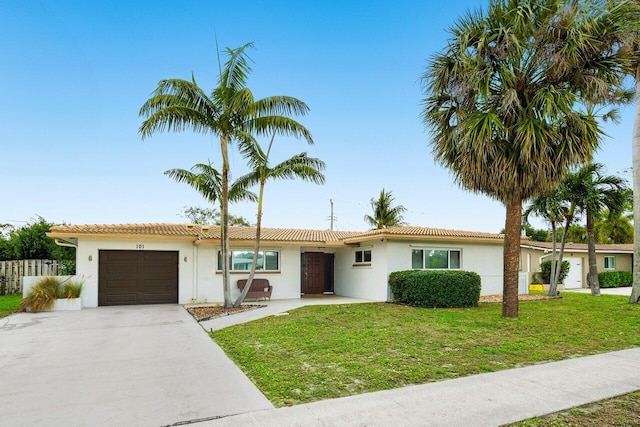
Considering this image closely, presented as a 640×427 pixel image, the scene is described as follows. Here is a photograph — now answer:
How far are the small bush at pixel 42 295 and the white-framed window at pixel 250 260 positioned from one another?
5659mm

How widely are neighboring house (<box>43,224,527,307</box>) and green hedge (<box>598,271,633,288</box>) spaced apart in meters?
11.9

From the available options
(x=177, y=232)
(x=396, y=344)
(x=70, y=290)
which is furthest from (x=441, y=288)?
(x=70, y=290)

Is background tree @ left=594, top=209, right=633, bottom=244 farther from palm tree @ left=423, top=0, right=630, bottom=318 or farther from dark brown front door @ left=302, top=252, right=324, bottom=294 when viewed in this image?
palm tree @ left=423, top=0, right=630, bottom=318

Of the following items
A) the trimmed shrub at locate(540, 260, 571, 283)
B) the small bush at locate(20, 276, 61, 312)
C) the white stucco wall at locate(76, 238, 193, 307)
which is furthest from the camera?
the trimmed shrub at locate(540, 260, 571, 283)

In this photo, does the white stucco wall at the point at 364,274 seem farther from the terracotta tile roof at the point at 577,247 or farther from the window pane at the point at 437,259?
the terracotta tile roof at the point at 577,247

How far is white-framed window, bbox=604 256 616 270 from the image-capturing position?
2715 cm

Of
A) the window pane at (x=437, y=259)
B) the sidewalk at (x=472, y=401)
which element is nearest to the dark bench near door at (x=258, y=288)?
the window pane at (x=437, y=259)

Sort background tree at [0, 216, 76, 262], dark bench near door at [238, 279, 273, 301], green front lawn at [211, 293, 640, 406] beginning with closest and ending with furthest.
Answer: green front lawn at [211, 293, 640, 406] → dark bench near door at [238, 279, 273, 301] → background tree at [0, 216, 76, 262]

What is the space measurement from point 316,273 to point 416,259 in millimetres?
5301

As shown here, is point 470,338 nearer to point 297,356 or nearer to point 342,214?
point 297,356

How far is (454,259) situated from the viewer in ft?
56.8

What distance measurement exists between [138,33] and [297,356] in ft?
Result: 42.8

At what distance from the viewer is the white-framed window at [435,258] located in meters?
16.5

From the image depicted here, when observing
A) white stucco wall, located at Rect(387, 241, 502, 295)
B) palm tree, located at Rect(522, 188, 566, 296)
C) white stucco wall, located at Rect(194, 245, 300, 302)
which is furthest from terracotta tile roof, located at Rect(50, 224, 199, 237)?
palm tree, located at Rect(522, 188, 566, 296)
